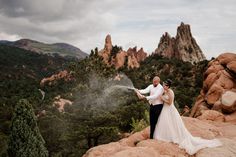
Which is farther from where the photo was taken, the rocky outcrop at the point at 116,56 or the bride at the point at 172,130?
the rocky outcrop at the point at 116,56

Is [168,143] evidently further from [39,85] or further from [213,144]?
[39,85]

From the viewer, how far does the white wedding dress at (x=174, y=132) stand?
11.0 meters

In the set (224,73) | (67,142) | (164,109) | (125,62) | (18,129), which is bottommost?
(67,142)

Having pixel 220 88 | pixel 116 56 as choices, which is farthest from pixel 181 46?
pixel 220 88

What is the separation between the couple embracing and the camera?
36.3 ft

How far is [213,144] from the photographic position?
11.0 meters

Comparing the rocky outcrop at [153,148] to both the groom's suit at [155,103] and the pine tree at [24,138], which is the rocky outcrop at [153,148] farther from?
the pine tree at [24,138]

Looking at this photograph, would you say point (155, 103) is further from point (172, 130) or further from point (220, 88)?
point (220, 88)

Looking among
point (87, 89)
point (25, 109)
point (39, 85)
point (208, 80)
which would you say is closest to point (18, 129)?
point (25, 109)

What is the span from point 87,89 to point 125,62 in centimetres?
8807

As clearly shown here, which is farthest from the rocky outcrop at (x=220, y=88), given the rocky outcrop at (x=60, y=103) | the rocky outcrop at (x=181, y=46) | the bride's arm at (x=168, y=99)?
the rocky outcrop at (x=181, y=46)

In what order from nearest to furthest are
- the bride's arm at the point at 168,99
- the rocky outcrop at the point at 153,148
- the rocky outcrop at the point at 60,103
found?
1. the rocky outcrop at the point at 153,148
2. the bride's arm at the point at 168,99
3. the rocky outcrop at the point at 60,103

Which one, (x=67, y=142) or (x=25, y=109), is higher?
(x=25, y=109)

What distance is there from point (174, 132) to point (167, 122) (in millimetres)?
372
